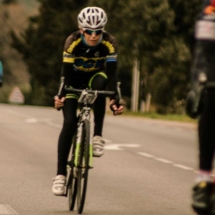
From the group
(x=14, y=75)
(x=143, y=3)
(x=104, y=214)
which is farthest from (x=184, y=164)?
(x=14, y=75)

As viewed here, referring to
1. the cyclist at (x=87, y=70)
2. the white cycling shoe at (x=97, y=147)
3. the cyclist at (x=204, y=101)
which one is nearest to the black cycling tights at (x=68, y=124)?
the cyclist at (x=87, y=70)

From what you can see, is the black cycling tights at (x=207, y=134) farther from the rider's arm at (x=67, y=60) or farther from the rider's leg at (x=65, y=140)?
the rider's leg at (x=65, y=140)

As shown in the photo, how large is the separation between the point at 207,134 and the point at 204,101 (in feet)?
0.65

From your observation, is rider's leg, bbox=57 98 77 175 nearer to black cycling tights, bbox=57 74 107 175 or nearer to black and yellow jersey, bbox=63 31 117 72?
black cycling tights, bbox=57 74 107 175

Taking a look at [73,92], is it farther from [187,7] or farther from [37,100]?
[37,100]

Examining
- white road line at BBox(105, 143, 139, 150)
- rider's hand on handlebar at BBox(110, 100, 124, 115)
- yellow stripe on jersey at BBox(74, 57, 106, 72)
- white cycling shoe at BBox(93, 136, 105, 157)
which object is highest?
yellow stripe on jersey at BBox(74, 57, 106, 72)

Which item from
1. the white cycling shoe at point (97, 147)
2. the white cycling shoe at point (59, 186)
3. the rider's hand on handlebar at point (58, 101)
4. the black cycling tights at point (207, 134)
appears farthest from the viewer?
the white cycling shoe at point (97, 147)

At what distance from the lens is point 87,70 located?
9.42m

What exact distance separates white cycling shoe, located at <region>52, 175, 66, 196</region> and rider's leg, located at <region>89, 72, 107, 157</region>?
0.37 m

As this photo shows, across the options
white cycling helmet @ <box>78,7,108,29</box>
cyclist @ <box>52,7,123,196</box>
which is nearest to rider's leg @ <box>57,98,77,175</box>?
cyclist @ <box>52,7,123,196</box>

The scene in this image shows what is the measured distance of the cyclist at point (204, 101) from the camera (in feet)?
18.7

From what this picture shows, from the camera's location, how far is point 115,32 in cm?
4991

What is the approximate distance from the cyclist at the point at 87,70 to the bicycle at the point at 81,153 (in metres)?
0.08

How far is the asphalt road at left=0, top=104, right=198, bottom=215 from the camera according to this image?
9938 millimetres
